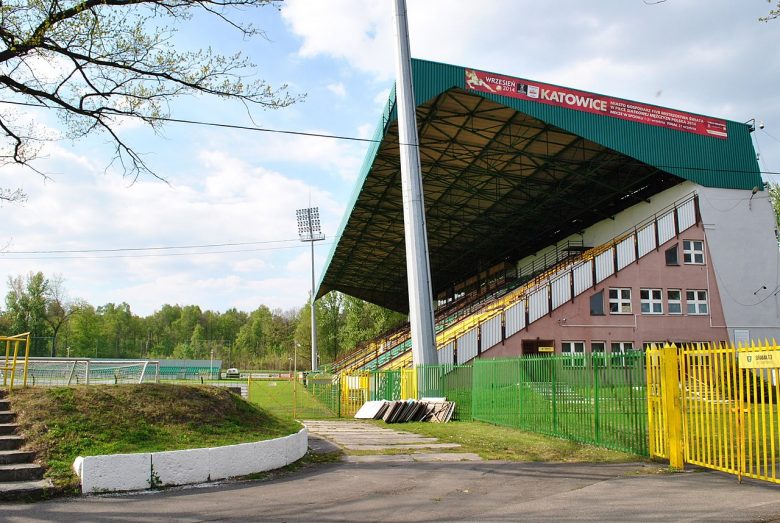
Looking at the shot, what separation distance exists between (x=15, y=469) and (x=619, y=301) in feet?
97.7

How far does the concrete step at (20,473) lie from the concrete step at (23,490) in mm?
182

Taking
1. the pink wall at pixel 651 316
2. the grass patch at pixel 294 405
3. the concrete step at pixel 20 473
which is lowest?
the grass patch at pixel 294 405

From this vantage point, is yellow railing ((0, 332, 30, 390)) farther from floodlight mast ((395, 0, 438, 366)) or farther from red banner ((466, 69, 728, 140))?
red banner ((466, 69, 728, 140))

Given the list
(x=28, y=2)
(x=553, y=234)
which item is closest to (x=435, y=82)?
(x=28, y=2)

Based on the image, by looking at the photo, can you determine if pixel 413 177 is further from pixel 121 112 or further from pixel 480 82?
pixel 121 112

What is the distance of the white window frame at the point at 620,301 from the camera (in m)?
33.2

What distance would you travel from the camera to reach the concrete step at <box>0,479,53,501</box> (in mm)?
8442

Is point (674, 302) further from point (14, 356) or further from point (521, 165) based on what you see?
point (14, 356)

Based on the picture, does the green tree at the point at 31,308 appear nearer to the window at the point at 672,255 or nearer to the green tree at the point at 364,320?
the green tree at the point at 364,320

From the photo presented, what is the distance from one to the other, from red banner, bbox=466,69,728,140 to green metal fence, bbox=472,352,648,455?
44.7 feet

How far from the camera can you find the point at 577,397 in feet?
46.1

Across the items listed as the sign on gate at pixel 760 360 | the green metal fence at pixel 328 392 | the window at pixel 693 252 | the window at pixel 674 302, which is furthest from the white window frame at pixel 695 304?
the sign on gate at pixel 760 360

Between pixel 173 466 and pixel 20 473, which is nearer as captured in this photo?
pixel 20 473

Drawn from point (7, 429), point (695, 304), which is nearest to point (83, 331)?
point (695, 304)
